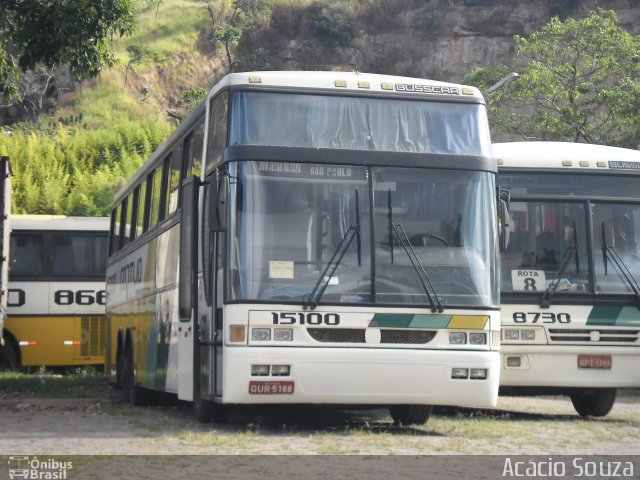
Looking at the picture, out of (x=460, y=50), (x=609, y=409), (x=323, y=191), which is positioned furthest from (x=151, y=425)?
(x=460, y=50)

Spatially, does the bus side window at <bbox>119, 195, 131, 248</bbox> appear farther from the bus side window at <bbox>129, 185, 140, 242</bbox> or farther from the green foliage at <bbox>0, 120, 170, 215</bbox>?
the green foliage at <bbox>0, 120, 170, 215</bbox>

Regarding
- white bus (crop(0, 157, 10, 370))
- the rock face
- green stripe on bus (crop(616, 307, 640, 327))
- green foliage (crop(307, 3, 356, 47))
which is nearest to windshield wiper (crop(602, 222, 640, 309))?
green stripe on bus (crop(616, 307, 640, 327))

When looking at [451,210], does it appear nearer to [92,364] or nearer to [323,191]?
[323,191]

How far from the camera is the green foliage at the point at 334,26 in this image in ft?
250

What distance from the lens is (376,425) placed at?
13102 mm

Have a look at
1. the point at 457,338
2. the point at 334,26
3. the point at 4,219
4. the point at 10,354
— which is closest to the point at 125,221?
the point at 4,219

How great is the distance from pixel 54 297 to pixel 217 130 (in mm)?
13315

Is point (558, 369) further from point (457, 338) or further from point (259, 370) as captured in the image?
point (259, 370)

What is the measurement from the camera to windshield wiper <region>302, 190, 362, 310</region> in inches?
439

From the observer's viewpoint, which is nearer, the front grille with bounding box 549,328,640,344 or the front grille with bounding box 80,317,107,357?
the front grille with bounding box 549,328,640,344

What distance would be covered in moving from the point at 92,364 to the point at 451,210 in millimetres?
14539

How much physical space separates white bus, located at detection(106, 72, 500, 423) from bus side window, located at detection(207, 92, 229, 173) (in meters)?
0.03

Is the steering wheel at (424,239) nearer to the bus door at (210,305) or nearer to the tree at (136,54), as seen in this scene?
the bus door at (210,305)

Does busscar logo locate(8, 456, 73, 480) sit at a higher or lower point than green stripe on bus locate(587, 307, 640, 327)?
lower
